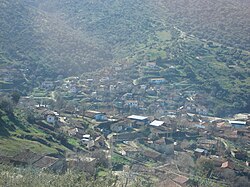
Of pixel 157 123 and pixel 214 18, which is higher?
pixel 214 18

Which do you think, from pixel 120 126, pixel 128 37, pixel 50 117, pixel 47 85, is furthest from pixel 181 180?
pixel 128 37

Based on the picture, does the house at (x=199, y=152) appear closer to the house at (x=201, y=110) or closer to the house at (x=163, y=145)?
the house at (x=163, y=145)

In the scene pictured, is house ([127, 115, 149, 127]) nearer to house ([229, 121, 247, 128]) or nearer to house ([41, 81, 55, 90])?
house ([229, 121, 247, 128])

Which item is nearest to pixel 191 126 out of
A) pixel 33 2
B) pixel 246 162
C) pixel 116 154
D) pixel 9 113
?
pixel 246 162

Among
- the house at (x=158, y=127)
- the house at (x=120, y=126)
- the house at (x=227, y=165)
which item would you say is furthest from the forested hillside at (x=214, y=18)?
the house at (x=227, y=165)

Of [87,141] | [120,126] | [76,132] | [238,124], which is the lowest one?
[238,124]

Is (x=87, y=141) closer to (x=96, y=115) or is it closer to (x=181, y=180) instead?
(x=96, y=115)

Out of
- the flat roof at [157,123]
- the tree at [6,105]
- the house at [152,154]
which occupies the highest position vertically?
the tree at [6,105]

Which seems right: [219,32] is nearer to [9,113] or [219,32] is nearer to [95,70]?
[95,70]
